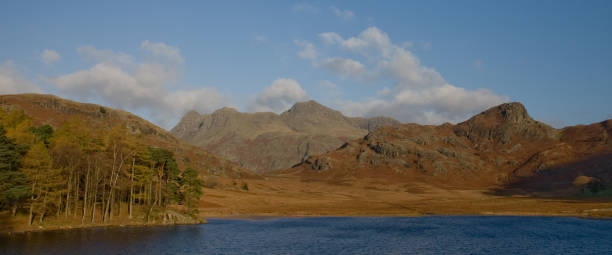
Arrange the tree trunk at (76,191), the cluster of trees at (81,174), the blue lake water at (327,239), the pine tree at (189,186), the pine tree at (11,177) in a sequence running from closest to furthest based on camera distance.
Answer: the blue lake water at (327,239), the pine tree at (11,177), the cluster of trees at (81,174), the tree trunk at (76,191), the pine tree at (189,186)

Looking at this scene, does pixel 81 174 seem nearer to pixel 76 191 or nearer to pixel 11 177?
pixel 76 191

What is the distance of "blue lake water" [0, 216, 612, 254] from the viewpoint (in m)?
59.9

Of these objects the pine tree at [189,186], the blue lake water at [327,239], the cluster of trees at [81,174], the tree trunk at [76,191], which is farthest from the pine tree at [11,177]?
the pine tree at [189,186]

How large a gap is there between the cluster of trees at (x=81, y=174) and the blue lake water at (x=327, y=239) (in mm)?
6686

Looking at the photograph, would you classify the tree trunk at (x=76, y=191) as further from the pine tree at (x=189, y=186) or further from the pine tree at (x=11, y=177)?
the pine tree at (x=189, y=186)

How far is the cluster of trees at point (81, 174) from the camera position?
226 feet

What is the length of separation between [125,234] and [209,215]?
42379 millimetres

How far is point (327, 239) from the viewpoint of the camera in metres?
72.0

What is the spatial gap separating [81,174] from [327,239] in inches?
1799

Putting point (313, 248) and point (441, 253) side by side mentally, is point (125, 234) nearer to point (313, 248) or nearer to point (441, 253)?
point (313, 248)

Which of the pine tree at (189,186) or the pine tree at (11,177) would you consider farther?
the pine tree at (189,186)

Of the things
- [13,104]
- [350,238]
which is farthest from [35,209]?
[13,104]

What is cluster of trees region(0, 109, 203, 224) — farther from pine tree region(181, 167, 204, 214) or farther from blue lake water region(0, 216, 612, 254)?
blue lake water region(0, 216, 612, 254)

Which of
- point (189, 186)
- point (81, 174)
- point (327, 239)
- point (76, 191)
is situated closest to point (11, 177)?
point (76, 191)
